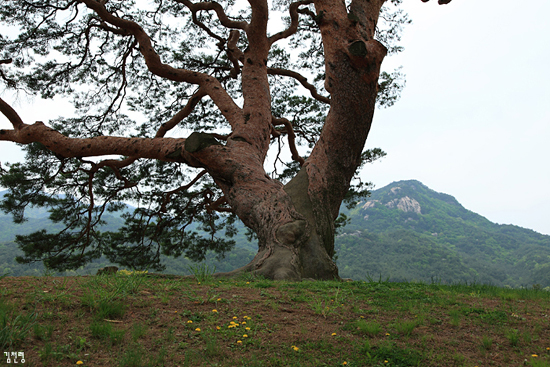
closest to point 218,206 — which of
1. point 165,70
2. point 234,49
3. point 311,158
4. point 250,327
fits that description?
point 165,70

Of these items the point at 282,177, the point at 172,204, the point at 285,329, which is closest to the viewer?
the point at 285,329

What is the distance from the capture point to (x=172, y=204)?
9.31 m

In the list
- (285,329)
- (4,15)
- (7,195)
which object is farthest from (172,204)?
(285,329)

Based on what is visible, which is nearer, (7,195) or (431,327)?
(431,327)

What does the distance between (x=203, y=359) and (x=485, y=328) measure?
6.29 feet

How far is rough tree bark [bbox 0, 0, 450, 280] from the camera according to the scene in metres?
4.48

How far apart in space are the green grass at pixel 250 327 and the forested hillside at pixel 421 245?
12354mm

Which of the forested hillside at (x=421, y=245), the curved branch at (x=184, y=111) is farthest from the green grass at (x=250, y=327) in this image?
the forested hillside at (x=421, y=245)

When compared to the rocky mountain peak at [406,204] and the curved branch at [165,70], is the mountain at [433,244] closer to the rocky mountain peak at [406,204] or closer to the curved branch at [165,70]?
the rocky mountain peak at [406,204]

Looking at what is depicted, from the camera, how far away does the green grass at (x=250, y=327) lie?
164cm

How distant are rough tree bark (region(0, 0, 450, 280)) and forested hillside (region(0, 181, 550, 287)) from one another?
32.9ft

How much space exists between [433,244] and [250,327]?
53.3 m

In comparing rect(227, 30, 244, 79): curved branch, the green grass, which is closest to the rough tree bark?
the green grass

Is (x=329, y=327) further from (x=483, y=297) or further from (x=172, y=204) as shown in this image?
(x=172, y=204)
